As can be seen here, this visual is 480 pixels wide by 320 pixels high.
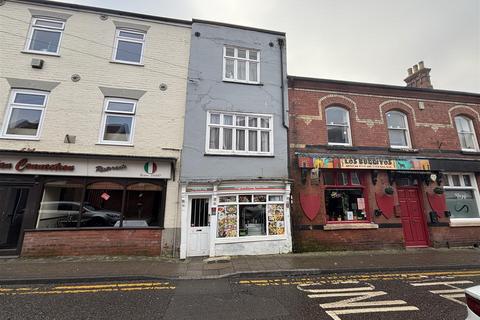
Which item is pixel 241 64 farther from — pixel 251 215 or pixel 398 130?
pixel 398 130

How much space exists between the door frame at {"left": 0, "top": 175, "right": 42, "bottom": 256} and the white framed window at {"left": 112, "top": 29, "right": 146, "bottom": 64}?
5921mm

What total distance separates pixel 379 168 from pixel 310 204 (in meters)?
3.48

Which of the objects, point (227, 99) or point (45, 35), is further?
point (227, 99)

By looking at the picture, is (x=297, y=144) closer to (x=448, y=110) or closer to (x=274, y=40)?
(x=274, y=40)

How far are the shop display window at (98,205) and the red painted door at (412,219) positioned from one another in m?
10.7

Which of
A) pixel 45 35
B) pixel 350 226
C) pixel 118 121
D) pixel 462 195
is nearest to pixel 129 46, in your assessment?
pixel 45 35

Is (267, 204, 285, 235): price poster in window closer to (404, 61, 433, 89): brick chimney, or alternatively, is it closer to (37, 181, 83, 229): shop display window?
(37, 181, 83, 229): shop display window

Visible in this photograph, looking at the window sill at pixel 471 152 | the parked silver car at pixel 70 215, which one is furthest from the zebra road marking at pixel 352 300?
the window sill at pixel 471 152

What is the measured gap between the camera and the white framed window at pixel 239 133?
997 centimetres

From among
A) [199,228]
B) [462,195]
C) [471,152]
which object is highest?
[471,152]

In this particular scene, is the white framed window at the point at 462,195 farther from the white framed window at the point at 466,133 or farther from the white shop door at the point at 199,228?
the white shop door at the point at 199,228

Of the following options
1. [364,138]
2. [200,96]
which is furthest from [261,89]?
[364,138]

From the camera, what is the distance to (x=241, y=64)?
1118 centimetres

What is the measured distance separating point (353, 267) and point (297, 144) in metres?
5.24
